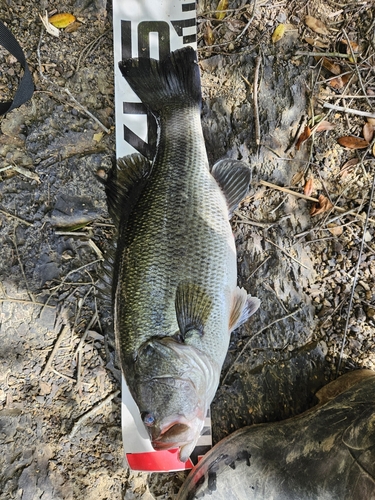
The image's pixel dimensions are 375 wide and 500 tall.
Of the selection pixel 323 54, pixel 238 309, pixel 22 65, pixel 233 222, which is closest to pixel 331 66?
pixel 323 54

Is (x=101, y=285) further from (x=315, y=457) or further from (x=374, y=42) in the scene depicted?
(x=374, y=42)

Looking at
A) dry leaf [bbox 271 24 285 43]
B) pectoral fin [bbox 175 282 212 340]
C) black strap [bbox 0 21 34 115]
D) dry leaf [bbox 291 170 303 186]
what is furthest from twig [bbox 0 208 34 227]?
dry leaf [bbox 271 24 285 43]

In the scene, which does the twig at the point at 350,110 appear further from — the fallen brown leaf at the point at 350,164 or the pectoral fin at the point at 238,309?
the pectoral fin at the point at 238,309

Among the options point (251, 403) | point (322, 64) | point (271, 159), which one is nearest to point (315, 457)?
point (251, 403)

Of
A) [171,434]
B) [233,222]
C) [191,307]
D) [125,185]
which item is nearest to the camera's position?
[171,434]

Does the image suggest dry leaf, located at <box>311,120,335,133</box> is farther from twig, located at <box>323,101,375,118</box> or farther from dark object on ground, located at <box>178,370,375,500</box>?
dark object on ground, located at <box>178,370,375,500</box>

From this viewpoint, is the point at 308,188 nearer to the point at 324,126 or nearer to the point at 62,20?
the point at 324,126
